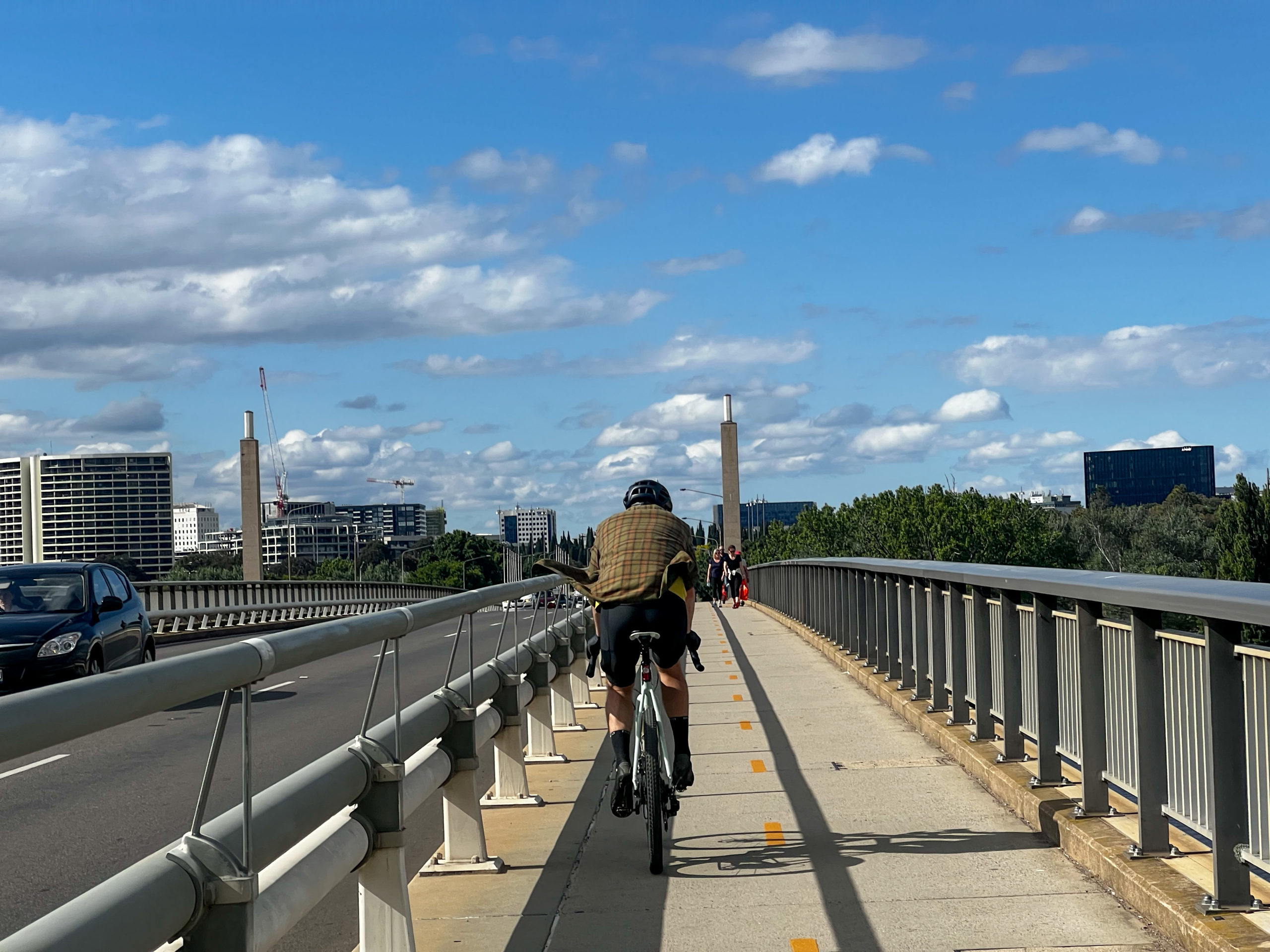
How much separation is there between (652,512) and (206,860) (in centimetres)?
471

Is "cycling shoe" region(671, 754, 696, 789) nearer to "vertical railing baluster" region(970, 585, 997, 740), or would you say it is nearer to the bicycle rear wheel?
the bicycle rear wheel

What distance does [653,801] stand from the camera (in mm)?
6965

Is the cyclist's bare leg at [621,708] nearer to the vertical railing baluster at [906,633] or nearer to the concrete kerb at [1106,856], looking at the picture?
the concrete kerb at [1106,856]

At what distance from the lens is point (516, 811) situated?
8.84 metres

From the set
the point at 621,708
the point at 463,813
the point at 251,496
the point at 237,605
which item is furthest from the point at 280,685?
the point at 251,496

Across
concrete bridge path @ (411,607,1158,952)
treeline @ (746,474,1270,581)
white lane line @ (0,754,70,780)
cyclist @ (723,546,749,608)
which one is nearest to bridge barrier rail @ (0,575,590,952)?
white lane line @ (0,754,70,780)

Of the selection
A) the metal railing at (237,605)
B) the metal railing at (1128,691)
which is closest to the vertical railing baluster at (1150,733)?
the metal railing at (1128,691)

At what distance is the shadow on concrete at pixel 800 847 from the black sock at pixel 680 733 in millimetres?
516

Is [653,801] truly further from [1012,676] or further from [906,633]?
[906,633]

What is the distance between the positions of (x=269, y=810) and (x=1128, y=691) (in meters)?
4.22

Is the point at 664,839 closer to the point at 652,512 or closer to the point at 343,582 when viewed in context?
the point at 652,512

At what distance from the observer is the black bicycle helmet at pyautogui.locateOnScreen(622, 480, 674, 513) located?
26.9ft

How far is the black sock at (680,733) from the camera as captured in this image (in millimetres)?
7621

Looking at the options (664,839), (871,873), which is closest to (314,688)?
(664,839)
